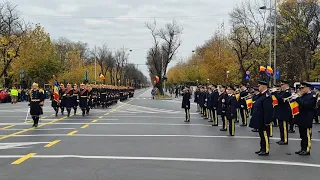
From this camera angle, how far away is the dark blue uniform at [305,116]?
1028 cm

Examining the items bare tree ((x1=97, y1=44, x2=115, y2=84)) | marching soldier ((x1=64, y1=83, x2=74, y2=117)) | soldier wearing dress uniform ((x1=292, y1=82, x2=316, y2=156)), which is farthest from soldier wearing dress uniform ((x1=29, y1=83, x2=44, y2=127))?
bare tree ((x1=97, y1=44, x2=115, y2=84))

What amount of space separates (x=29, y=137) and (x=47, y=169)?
561 centimetres

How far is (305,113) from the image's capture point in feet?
34.1

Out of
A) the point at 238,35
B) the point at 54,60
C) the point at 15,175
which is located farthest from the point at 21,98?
the point at 15,175

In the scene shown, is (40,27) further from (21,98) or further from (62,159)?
(62,159)

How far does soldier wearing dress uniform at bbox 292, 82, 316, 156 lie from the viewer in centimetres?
1029

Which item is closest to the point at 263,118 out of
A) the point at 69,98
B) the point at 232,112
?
the point at 232,112

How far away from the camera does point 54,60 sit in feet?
206

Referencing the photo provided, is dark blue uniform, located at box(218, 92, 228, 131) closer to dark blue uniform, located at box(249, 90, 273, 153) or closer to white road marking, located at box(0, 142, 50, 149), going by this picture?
dark blue uniform, located at box(249, 90, 273, 153)

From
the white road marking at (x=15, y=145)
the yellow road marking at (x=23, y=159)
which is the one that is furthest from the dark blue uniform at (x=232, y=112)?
the yellow road marking at (x=23, y=159)

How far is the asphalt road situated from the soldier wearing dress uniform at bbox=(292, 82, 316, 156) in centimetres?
36

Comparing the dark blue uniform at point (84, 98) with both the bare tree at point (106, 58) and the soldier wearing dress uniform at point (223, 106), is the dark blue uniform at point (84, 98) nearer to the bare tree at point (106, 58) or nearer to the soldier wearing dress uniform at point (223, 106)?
the soldier wearing dress uniform at point (223, 106)

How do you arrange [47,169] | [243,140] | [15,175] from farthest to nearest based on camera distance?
[243,140], [47,169], [15,175]

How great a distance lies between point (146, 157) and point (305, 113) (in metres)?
4.32
